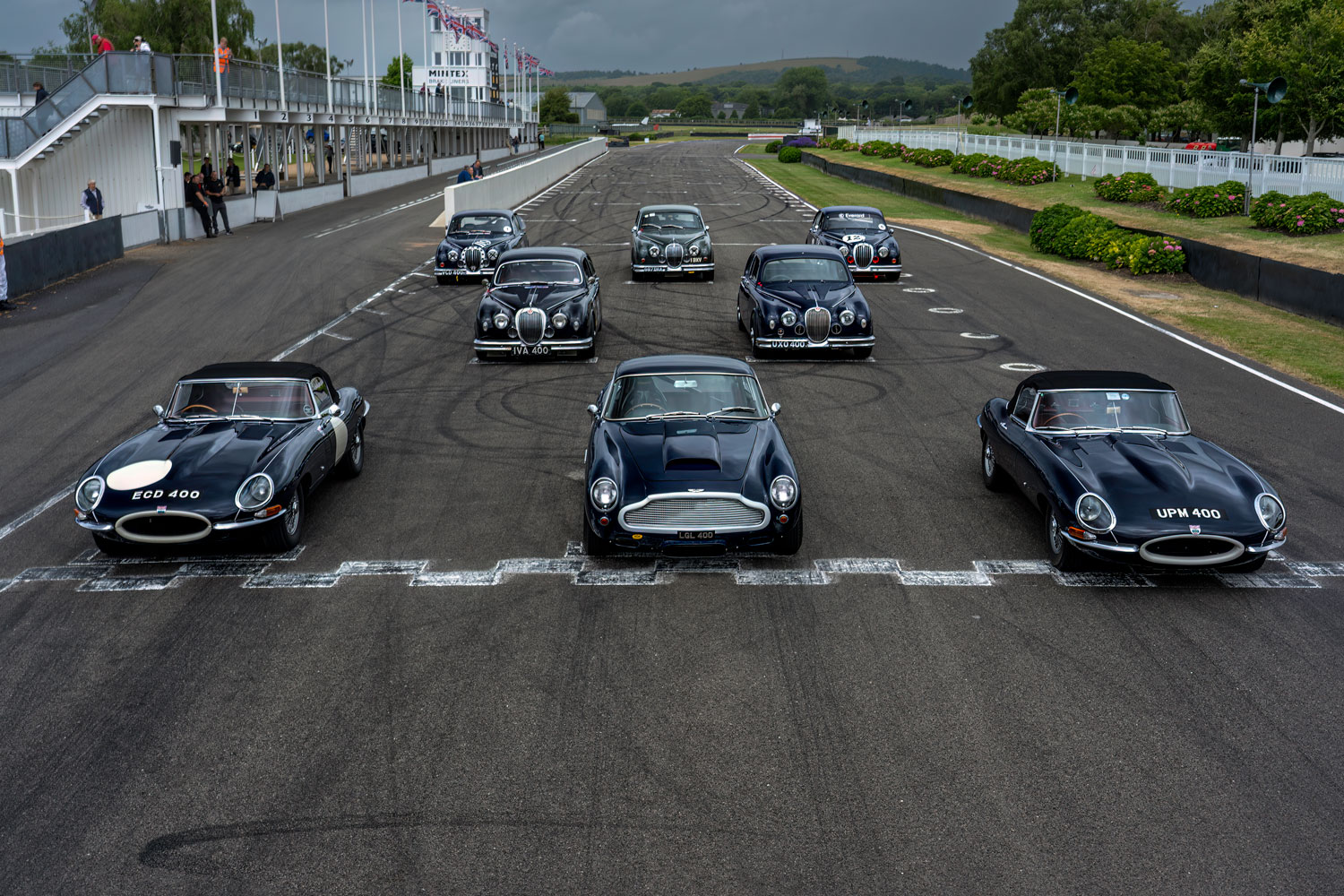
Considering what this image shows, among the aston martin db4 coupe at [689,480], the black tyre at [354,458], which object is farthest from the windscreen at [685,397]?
the black tyre at [354,458]

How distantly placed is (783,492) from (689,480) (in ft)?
2.51

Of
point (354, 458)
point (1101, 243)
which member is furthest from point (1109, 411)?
point (1101, 243)

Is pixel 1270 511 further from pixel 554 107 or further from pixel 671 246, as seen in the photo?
pixel 554 107

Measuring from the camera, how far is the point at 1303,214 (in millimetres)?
26547

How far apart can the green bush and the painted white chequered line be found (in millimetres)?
29443

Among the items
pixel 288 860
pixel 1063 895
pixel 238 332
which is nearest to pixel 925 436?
pixel 1063 895

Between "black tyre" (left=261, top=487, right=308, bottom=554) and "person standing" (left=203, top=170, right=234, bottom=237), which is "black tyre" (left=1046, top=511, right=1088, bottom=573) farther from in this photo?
"person standing" (left=203, top=170, right=234, bottom=237)

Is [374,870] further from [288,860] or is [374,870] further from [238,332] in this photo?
[238,332]

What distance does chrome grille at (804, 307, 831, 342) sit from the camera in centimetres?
1730

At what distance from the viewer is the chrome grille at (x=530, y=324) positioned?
17.4 meters

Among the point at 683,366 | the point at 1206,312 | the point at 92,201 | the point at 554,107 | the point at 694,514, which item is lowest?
the point at 694,514

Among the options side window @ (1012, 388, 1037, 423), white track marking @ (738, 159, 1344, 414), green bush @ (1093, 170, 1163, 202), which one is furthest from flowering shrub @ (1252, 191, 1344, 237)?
side window @ (1012, 388, 1037, 423)

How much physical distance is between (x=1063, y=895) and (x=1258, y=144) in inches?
3057

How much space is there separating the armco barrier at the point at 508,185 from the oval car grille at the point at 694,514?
2564 centimetres
